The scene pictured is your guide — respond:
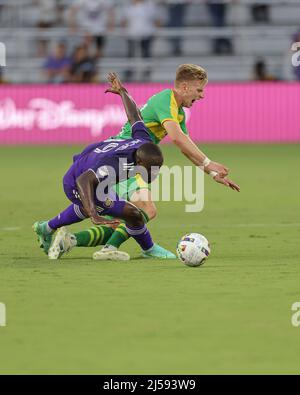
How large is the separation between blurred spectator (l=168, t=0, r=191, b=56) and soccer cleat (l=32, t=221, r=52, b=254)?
19140 millimetres

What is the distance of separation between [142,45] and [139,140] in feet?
63.0

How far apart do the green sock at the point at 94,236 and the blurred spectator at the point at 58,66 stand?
54.9 feet

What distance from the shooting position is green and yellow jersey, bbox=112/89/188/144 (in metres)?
11.1

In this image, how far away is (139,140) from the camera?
1106 centimetres

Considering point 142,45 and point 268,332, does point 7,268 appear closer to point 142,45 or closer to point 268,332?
point 268,332

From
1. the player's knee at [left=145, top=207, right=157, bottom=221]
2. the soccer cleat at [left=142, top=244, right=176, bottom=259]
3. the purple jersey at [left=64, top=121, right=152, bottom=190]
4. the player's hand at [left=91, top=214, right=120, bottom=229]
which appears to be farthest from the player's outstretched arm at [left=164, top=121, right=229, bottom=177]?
the player's hand at [left=91, top=214, right=120, bottom=229]

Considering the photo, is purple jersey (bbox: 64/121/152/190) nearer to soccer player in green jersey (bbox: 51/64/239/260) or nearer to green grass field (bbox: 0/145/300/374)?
soccer player in green jersey (bbox: 51/64/239/260)

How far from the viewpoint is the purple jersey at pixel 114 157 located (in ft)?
36.0

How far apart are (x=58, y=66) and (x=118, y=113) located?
247 centimetres

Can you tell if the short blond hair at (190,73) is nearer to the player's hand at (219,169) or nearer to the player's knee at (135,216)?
the player's hand at (219,169)

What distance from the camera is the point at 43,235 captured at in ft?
38.1

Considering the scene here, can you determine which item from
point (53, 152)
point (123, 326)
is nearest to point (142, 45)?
point (53, 152)

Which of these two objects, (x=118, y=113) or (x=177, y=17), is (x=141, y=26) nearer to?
(x=177, y=17)

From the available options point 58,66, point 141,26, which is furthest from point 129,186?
point 141,26
